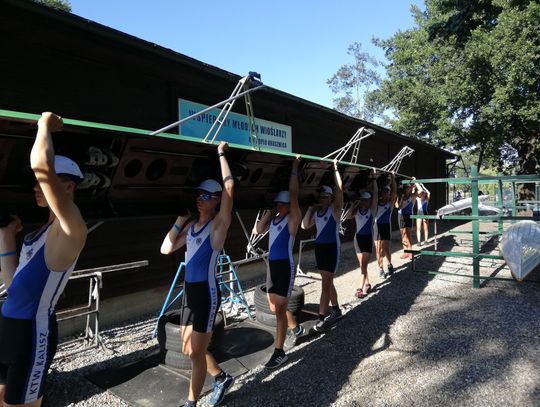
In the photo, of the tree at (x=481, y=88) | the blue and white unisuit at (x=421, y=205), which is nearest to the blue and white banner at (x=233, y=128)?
the blue and white unisuit at (x=421, y=205)

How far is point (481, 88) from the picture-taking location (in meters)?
18.7

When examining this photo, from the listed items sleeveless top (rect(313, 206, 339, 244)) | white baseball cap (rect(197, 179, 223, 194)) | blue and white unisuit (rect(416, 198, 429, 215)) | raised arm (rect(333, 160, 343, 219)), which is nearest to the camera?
white baseball cap (rect(197, 179, 223, 194))

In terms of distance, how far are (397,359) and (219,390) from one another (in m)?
2.16

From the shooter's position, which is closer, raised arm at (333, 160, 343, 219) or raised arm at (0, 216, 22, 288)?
raised arm at (0, 216, 22, 288)

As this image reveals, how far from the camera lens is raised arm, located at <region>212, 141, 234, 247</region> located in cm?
320

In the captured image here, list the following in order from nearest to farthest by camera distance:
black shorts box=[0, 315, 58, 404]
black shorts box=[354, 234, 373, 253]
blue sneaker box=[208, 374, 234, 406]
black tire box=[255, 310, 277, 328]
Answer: black shorts box=[0, 315, 58, 404], blue sneaker box=[208, 374, 234, 406], black tire box=[255, 310, 277, 328], black shorts box=[354, 234, 373, 253]

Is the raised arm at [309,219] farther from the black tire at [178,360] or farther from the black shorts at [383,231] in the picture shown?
the black shorts at [383,231]

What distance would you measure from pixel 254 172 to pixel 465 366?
317cm

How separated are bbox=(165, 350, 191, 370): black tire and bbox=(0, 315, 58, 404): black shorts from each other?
2.01 meters

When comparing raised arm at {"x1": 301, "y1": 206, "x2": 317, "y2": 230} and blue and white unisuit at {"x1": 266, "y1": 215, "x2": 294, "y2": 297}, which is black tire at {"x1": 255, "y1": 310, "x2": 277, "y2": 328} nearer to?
blue and white unisuit at {"x1": 266, "y1": 215, "x2": 294, "y2": 297}

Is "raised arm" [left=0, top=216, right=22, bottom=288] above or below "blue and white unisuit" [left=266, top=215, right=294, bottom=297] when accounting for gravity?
above

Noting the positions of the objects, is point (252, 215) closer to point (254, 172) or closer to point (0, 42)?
point (254, 172)

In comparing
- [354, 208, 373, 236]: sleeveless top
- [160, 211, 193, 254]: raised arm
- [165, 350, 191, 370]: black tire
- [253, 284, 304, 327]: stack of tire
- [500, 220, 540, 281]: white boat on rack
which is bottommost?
[165, 350, 191, 370]: black tire

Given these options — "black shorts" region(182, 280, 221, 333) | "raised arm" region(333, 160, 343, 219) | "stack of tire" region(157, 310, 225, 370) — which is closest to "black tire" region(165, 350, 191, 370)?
"stack of tire" region(157, 310, 225, 370)
